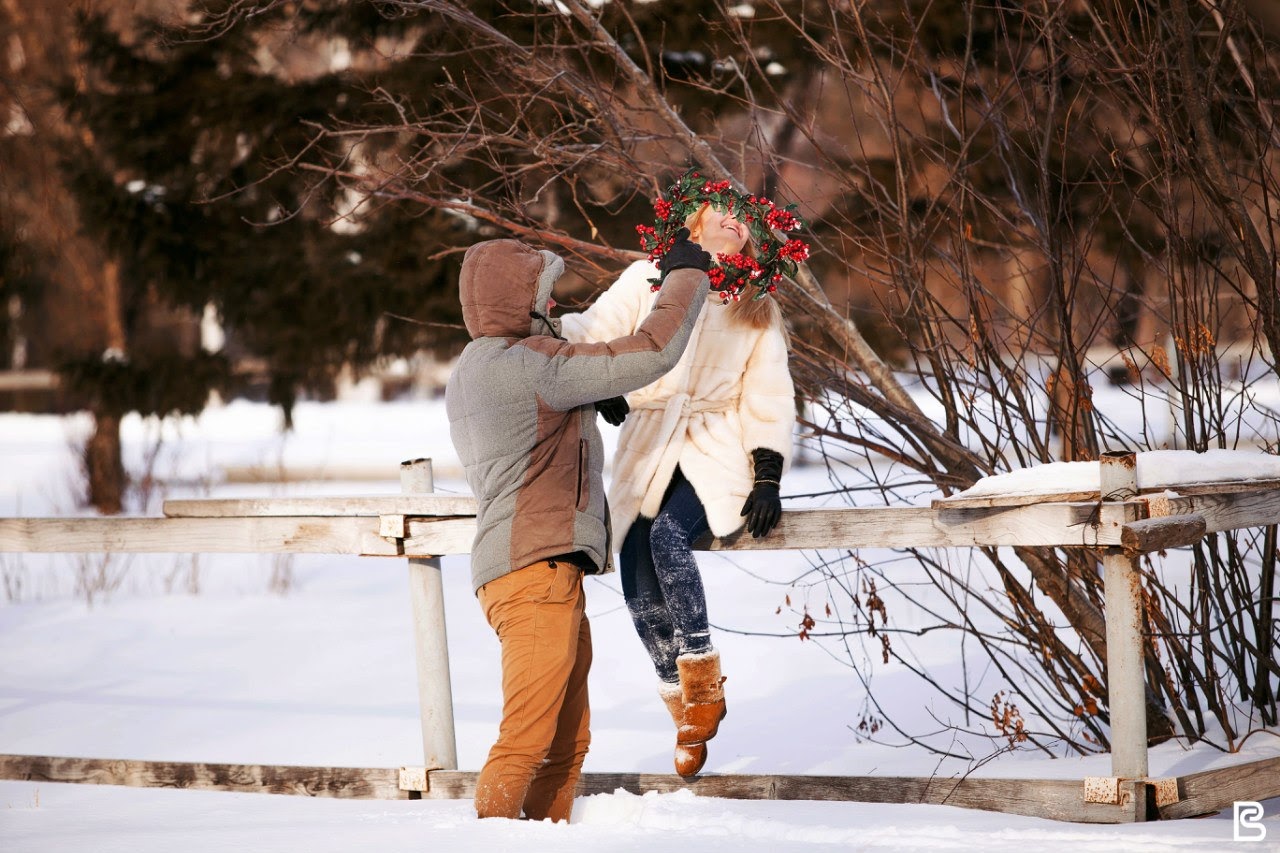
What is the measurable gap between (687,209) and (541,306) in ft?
2.11

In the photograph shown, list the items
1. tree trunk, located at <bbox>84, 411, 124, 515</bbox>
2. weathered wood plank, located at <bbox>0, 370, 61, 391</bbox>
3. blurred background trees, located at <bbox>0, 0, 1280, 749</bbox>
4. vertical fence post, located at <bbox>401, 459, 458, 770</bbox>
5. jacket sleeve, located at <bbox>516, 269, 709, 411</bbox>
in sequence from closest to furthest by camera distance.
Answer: jacket sleeve, located at <bbox>516, 269, 709, 411</bbox> → vertical fence post, located at <bbox>401, 459, 458, 770</bbox> → blurred background trees, located at <bbox>0, 0, 1280, 749</bbox> → tree trunk, located at <bbox>84, 411, 124, 515</bbox> → weathered wood plank, located at <bbox>0, 370, 61, 391</bbox>

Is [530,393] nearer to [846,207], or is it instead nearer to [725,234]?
[725,234]

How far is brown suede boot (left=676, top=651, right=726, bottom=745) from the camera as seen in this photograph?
3.75 meters

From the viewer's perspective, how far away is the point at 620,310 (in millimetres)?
4000

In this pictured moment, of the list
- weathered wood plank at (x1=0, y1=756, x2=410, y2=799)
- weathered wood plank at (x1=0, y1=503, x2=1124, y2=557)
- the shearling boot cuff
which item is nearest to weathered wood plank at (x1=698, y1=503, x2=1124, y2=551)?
weathered wood plank at (x1=0, y1=503, x2=1124, y2=557)

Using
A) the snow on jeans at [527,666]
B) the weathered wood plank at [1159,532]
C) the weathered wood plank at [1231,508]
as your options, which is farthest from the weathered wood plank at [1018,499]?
the snow on jeans at [527,666]

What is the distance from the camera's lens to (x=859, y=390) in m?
4.90

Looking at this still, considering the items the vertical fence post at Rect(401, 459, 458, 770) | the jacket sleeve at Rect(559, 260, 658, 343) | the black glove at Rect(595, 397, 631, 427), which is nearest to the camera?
the black glove at Rect(595, 397, 631, 427)

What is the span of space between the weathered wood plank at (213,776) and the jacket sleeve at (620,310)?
1566 mm

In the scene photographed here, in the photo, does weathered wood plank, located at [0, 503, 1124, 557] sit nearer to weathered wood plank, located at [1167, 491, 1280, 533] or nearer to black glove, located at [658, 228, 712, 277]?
weathered wood plank, located at [1167, 491, 1280, 533]

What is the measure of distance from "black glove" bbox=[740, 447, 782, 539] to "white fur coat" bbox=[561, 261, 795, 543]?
32 millimetres

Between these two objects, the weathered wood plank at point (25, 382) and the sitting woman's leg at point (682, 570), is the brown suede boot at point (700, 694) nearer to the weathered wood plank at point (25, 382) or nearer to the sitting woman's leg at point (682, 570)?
the sitting woman's leg at point (682, 570)

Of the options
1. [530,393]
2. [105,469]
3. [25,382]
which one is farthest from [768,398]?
[25,382]

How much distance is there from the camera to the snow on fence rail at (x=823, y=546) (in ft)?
11.6
